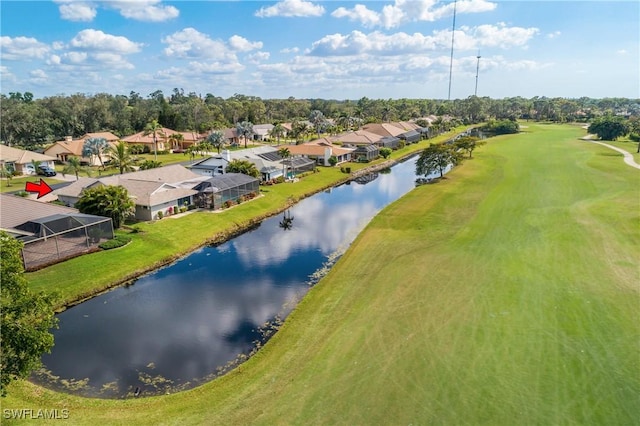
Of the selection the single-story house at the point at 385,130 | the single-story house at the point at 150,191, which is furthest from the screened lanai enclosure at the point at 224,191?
the single-story house at the point at 385,130

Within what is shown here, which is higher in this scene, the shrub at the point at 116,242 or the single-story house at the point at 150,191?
the single-story house at the point at 150,191

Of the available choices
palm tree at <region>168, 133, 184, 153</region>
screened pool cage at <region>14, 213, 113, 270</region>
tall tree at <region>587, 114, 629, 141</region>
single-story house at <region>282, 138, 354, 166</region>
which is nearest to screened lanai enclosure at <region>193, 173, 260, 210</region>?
screened pool cage at <region>14, 213, 113, 270</region>

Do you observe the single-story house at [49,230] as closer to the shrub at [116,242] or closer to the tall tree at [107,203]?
the shrub at [116,242]

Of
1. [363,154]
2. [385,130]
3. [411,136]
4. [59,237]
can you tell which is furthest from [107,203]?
[411,136]

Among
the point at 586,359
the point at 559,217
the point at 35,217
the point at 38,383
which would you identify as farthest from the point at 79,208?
A: the point at 559,217

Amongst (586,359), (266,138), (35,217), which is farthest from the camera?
(266,138)

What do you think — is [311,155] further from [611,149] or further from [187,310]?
[611,149]
